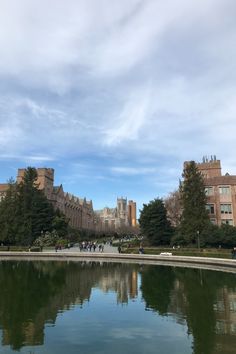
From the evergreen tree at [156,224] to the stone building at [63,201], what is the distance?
77.6 feet

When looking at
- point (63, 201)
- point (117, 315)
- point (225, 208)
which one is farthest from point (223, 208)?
point (63, 201)

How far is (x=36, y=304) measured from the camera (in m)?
16.7

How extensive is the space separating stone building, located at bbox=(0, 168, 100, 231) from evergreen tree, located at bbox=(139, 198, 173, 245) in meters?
23.6

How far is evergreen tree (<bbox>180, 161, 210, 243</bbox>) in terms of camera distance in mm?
48812

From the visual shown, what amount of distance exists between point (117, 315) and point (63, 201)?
84.3 metres

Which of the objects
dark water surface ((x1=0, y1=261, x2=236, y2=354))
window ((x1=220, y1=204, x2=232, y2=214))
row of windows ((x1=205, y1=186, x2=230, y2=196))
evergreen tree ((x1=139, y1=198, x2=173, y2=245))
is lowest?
dark water surface ((x1=0, y1=261, x2=236, y2=354))

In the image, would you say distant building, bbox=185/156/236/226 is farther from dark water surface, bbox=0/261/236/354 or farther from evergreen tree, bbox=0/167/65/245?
dark water surface, bbox=0/261/236/354

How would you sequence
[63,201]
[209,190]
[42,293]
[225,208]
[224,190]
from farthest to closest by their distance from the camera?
[63,201] < [209,190] < [224,190] < [225,208] < [42,293]

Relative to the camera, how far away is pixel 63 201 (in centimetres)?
9812

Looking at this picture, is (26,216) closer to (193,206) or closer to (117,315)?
(193,206)

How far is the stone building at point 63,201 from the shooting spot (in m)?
83.1

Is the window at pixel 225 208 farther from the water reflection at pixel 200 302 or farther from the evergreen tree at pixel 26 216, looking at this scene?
the water reflection at pixel 200 302

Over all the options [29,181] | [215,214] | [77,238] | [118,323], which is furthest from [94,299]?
[77,238]

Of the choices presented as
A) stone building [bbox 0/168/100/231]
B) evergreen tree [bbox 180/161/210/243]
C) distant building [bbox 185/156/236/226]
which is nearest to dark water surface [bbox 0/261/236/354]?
evergreen tree [bbox 180/161/210/243]
